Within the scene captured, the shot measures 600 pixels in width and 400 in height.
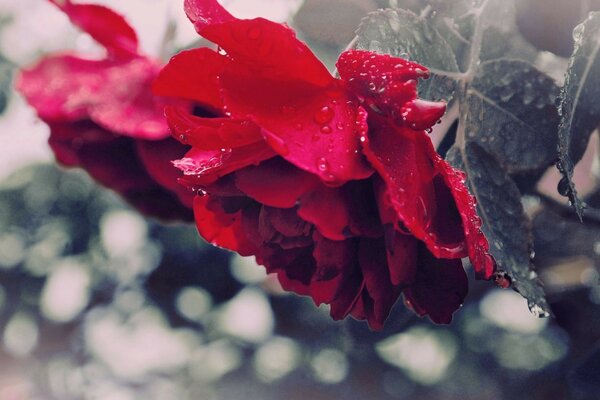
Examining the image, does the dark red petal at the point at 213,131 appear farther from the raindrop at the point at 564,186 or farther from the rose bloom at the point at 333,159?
the raindrop at the point at 564,186

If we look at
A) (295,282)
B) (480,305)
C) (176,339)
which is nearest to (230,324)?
(176,339)

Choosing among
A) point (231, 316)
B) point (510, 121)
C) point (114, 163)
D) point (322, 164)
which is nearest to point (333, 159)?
point (322, 164)

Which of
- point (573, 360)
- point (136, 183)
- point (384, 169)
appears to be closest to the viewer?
point (384, 169)

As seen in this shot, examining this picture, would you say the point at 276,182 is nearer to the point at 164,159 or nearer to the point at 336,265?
the point at 336,265

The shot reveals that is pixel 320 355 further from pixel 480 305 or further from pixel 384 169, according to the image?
pixel 384 169

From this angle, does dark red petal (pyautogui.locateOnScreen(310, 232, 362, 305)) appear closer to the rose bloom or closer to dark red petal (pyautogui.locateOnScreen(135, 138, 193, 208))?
the rose bloom

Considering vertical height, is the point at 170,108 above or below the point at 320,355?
above

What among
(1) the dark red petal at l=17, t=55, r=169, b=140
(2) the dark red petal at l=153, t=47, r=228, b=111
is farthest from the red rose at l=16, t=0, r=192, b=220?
(2) the dark red petal at l=153, t=47, r=228, b=111
